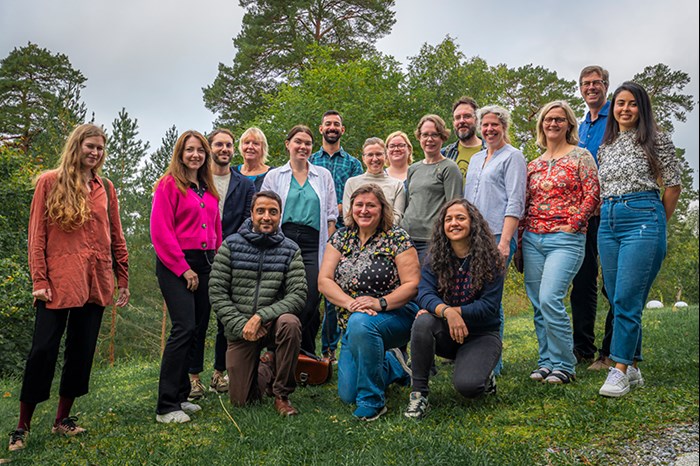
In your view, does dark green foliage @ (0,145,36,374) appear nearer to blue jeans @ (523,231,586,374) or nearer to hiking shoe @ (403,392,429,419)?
hiking shoe @ (403,392,429,419)

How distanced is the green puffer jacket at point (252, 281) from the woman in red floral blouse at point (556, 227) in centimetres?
186

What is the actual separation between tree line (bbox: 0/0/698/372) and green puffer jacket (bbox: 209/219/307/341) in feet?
24.6

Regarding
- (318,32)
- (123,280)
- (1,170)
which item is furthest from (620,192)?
(318,32)

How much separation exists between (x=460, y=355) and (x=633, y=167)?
1.82m

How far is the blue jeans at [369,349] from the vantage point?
12.0 feet

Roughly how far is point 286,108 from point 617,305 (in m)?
14.3

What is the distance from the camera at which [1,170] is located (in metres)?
12.6

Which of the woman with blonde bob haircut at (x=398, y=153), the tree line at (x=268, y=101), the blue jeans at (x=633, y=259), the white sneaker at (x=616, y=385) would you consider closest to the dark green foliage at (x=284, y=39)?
the tree line at (x=268, y=101)

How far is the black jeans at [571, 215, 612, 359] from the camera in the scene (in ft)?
15.5

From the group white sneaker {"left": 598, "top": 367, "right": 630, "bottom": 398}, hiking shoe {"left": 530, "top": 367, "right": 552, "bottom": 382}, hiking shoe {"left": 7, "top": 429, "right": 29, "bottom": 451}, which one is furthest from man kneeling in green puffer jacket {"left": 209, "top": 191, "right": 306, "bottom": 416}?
white sneaker {"left": 598, "top": 367, "right": 630, "bottom": 398}

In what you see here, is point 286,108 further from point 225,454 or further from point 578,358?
point 225,454

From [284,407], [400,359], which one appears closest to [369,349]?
[284,407]

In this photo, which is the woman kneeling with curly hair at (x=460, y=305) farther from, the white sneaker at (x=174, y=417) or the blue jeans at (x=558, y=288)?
the white sneaker at (x=174, y=417)

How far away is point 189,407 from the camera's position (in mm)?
4141
